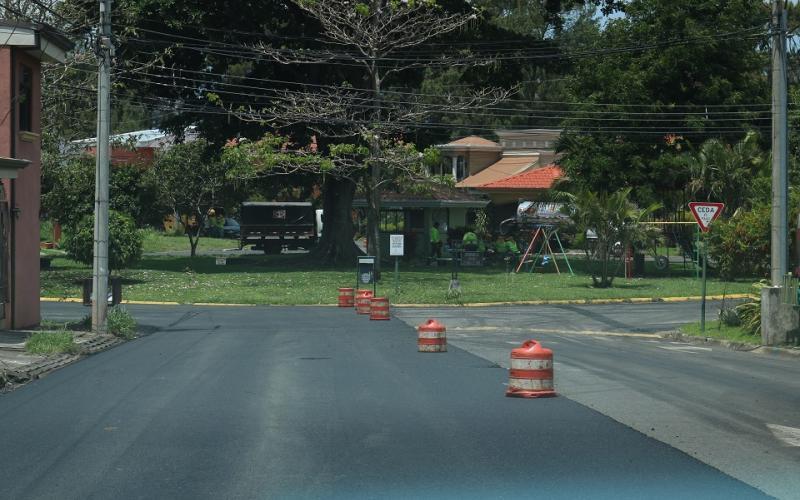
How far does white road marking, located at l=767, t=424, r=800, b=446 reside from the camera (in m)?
11.1

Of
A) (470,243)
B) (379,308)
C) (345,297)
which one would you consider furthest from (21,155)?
(470,243)

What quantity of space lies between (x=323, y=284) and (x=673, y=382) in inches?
1061

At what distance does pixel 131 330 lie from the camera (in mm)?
24422

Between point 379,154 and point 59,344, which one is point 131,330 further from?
point 379,154

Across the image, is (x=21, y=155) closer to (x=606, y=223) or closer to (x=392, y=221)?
(x=606, y=223)

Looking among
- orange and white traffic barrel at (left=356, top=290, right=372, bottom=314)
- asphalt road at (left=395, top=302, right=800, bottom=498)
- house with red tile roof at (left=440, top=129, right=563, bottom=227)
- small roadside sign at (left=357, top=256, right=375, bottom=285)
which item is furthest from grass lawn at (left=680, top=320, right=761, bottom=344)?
house with red tile roof at (left=440, top=129, right=563, bottom=227)

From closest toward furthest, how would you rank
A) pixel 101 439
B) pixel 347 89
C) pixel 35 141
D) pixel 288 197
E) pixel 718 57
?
pixel 101 439
pixel 35 141
pixel 347 89
pixel 718 57
pixel 288 197

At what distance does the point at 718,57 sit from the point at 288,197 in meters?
38.8

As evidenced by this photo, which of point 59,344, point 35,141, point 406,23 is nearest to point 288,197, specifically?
point 406,23

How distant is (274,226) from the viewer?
2645 inches

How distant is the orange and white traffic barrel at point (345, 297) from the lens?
34.6m

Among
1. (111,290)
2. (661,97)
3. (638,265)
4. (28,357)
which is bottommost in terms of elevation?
(28,357)

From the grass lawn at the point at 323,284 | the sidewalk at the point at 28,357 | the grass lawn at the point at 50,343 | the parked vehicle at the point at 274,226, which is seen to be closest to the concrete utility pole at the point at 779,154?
the grass lawn at the point at 323,284

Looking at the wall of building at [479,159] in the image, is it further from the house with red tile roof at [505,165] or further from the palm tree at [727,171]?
the palm tree at [727,171]
